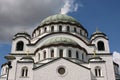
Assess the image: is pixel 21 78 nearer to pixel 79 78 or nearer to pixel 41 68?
pixel 41 68

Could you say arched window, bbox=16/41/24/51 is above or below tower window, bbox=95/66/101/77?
above

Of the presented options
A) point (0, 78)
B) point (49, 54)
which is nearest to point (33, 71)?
point (49, 54)

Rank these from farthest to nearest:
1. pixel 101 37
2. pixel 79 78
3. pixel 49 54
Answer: pixel 101 37
pixel 49 54
pixel 79 78

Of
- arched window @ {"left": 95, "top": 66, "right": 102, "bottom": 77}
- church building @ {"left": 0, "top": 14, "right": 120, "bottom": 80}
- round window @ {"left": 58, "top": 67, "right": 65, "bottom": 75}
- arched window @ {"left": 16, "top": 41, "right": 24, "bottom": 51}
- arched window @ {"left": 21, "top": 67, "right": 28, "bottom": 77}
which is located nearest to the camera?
round window @ {"left": 58, "top": 67, "right": 65, "bottom": 75}

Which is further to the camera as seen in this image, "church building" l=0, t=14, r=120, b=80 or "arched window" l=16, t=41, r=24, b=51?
"arched window" l=16, t=41, r=24, b=51

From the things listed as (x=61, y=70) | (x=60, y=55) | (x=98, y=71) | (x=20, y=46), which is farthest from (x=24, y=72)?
(x=98, y=71)

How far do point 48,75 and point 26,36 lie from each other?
12588 mm

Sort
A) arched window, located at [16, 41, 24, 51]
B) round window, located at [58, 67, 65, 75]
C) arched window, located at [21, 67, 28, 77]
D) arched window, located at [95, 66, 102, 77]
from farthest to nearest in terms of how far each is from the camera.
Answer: arched window, located at [16, 41, 24, 51] → arched window, located at [95, 66, 102, 77] → arched window, located at [21, 67, 28, 77] → round window, located at [58, 67, 65, 75]

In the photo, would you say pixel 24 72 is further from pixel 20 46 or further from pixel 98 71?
pixel 98 71

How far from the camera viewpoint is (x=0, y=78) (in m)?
37.9

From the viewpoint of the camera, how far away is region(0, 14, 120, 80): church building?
2778cm

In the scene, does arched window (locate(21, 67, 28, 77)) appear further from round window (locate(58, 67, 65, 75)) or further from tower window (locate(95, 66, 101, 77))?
tower window (locate(95, 66, 101, 77))

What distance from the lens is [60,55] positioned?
30812 millimetres

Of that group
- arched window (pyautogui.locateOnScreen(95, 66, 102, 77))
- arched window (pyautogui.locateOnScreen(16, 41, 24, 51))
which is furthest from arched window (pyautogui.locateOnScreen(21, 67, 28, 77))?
arched window (pyautogui.locateOnScreen(95, 66, 102, 77))
